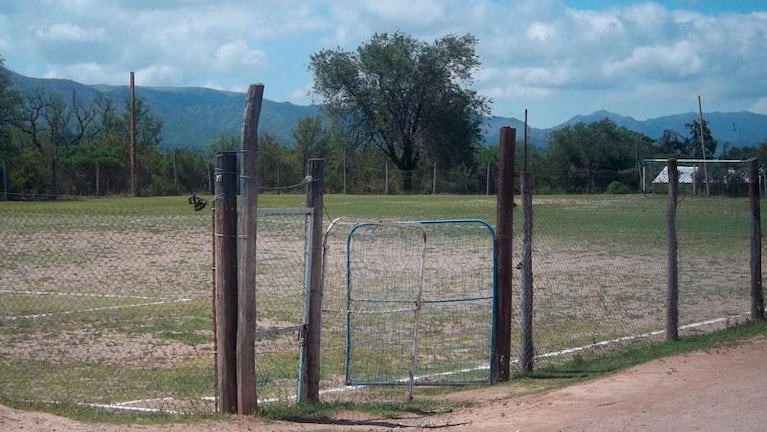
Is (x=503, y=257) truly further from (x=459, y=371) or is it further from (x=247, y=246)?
(x=247, y=246)

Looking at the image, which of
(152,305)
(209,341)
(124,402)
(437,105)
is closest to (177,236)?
(152,305)

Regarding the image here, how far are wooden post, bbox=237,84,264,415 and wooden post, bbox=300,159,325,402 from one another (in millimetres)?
819

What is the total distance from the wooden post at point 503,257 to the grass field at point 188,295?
1531 mm

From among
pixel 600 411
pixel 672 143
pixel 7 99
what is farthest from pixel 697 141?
pixel 600 411

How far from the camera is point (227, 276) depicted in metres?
9.43

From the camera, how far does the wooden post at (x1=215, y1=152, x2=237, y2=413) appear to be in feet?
30.9

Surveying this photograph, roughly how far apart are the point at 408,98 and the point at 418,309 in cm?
6692

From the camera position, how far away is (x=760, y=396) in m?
9.64

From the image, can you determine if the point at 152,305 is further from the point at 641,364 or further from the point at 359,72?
the point at 359,72

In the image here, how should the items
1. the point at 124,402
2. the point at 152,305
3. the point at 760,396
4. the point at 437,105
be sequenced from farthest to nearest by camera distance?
the point at 437,105
the point at 152,305
the point at 124,402
the point at 760,396

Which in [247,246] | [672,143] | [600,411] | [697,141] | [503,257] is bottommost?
[600,411]

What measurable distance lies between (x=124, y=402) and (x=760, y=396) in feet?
19.5

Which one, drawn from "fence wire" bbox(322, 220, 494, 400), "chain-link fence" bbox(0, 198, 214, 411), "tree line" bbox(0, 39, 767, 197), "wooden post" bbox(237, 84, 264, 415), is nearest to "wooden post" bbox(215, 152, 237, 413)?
"wooden post" bbox(237, 84, 264, 415)

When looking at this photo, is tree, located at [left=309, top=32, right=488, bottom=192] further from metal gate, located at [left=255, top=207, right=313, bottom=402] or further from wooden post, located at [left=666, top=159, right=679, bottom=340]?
wooden post, located at [left=666, top=159, right=679, bottom=340]
